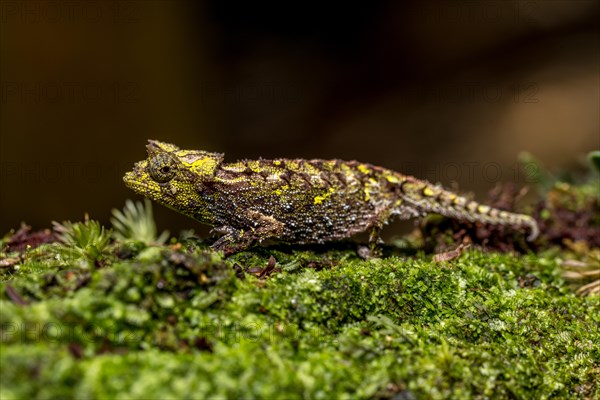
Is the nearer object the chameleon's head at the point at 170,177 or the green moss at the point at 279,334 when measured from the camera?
the green moss at the point at 279,334

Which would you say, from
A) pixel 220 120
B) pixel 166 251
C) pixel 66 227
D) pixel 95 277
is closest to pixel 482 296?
pixel 166 251

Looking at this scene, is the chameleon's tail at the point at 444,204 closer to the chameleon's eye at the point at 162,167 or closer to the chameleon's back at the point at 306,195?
the chameleon's back at the point at 306,195

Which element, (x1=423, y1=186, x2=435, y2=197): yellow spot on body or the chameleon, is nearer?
the chameleon

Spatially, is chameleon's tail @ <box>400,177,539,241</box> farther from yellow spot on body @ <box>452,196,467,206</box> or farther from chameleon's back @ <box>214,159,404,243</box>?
chameleon's back @ <box>214,159,404,243</box>

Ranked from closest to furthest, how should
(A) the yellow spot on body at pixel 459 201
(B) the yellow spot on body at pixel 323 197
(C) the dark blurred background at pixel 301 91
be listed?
1. (B) the yellow spot on body at pixel 323 197
2. (A) the yellow spot on body at pixel 459 201
3. (C) the dark blurred background at pixel 301 91

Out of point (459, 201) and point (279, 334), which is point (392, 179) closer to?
point (459, 201)

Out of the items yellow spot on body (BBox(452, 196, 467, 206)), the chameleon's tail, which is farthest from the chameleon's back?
yellow spot on body (BBox(452, 196, 467, 206))

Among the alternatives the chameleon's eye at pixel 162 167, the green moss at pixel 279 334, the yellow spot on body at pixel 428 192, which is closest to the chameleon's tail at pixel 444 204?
the yellow spot on body at pixel 428 192
